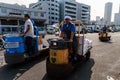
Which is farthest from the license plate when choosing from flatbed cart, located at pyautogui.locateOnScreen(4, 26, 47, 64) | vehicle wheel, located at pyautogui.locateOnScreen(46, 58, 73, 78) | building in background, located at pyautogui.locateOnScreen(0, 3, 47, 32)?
building in background, located at pyautogui.locateOnScreen(0, 3, 47, 32)

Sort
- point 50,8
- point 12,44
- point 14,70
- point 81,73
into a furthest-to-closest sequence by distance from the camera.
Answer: point 50,8 < point 12,44 < point 14,70 < point 81,73

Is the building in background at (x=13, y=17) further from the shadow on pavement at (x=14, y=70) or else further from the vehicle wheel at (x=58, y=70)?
the vehicle wheel at (x=58, y=70)

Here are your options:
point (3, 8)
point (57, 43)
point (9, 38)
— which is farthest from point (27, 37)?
point (3, 8)

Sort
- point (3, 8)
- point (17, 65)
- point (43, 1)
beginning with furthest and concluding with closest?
1. point (43, 1)
2. point (3, 8)
3. point (17, 65)

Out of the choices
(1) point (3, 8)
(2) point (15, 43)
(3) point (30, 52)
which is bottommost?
(3) point (30, 52)

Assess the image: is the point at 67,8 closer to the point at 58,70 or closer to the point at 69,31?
the point at 69,31

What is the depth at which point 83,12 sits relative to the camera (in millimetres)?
98250

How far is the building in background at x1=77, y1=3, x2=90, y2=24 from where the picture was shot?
9644 centimetres

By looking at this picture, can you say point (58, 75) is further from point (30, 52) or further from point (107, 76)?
point (30, 52)

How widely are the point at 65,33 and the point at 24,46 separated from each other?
1.80 metres

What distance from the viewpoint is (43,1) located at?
75.6m

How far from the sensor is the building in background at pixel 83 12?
9644 cm

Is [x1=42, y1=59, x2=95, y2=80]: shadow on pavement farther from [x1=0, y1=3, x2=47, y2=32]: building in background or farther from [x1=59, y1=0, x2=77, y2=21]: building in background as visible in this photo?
[x1=59, y1=0, x2=77, y2=21]: building in background

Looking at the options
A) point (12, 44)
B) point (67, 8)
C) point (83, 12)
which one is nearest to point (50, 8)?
point (67, 8)
